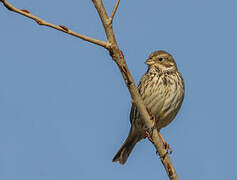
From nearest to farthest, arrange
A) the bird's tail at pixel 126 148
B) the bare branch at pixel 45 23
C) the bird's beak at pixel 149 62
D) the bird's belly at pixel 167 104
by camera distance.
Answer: the bare branch at pixel 45 23 → the bird's belly at pixel 167 104 → the bird's beak at pixel 149 62 → the bird's tail at pixel 126 148

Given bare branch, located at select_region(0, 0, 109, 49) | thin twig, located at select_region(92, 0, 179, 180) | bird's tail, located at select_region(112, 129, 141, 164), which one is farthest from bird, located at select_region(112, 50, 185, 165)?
bare branch, located at select_region(0, 0, 109, 49)

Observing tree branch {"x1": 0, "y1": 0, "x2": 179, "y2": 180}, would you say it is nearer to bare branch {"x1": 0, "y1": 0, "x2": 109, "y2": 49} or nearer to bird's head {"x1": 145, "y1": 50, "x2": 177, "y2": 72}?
bare branch {"x1": 0, "y1": 0, "x2": 109, "y2": 49}

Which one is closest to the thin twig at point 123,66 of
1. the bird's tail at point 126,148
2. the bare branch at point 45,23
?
the bare branch at point 45,23

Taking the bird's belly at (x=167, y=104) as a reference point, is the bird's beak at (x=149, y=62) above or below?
above

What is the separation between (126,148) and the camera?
29.8 ft

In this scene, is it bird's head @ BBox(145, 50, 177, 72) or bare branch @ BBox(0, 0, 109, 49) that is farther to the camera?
bird's head @ BBox(145, 50, 177, 72)

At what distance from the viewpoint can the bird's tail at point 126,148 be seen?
348 inches

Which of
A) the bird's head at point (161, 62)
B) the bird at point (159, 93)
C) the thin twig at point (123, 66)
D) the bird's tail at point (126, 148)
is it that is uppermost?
the bird's head at point (161, 62)

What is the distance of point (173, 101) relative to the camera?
8141mm

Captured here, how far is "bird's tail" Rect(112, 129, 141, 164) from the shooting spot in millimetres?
8828

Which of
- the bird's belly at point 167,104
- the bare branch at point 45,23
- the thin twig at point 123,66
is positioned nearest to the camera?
the bare branch at point 45,23

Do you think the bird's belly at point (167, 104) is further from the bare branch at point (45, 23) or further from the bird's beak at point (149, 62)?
the bare branch at point (45, 23)

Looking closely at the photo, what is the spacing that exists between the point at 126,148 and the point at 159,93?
5.27 feet

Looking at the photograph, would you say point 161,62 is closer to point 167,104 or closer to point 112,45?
point 167,104
